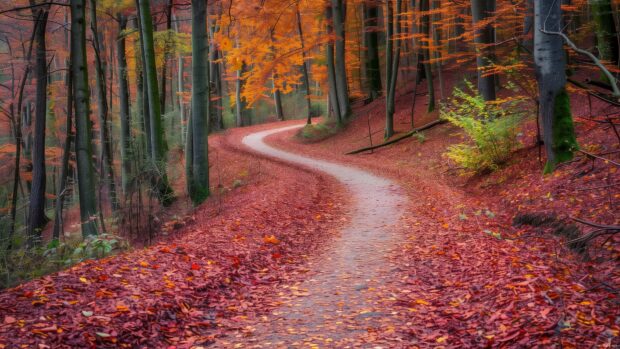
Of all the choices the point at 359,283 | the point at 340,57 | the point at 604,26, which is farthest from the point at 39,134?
the point at 604,26

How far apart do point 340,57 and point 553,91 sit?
55.4 ft

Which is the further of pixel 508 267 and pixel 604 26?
pixel 604 26

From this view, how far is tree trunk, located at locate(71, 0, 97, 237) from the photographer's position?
33.9 feet

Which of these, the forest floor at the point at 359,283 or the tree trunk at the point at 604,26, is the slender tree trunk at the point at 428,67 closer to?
the tree trunk at the point at 604,26

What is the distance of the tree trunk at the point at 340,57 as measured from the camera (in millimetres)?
24017

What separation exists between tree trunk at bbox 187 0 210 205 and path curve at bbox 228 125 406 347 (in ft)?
15.0

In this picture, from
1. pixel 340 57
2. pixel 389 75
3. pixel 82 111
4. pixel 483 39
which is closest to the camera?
pixel 82 111

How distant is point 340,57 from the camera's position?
2506 centimetres

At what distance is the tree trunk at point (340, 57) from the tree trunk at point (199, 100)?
11.6 meters

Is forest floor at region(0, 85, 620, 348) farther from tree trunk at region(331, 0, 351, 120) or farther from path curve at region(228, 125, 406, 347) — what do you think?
tree trunk at region(331, 0, 351, 120)

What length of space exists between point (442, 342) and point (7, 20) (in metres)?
19.2

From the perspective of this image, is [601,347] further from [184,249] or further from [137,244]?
[137,244]

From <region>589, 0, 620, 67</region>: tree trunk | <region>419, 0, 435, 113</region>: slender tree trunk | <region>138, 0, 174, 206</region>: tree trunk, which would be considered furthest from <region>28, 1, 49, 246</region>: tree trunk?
<region>589, 0, 620, 67</region>: tree trunk

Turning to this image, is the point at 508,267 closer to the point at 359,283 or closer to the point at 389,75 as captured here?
the point at 359,283
